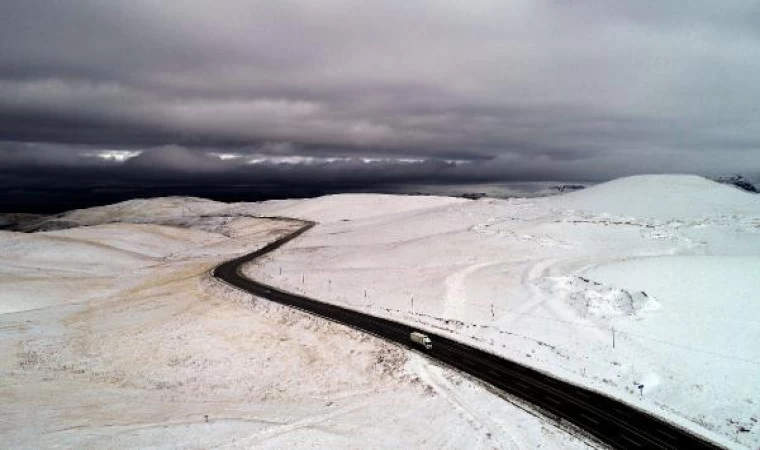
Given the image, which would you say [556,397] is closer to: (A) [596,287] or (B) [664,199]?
(A) [596,287]

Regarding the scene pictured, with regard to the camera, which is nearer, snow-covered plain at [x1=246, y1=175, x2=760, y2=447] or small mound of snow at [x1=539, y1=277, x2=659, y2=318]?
snow-covered plain at [x1=246, y1=175, x2=760, y2=447]

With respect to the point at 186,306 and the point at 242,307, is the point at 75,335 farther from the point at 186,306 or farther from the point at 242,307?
the point at 242,307

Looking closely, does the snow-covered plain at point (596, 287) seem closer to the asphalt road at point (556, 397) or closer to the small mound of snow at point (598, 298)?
the small mound of snow at point (598, 298)

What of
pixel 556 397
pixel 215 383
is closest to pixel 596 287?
pixel 556 397

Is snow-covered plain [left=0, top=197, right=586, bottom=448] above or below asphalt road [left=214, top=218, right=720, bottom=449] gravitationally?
below

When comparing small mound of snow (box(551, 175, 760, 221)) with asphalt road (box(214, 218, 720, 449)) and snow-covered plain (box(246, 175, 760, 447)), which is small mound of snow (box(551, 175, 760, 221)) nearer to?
snow-covered plain (box(246, 175, 760, 447))

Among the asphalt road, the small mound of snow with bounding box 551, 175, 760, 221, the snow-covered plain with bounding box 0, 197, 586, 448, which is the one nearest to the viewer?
the asphalt road

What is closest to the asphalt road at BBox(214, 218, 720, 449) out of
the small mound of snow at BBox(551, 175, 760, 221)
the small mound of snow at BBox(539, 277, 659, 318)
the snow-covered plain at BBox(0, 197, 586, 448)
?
the snow-covered plain at BBox(0, 197, 586, 448)

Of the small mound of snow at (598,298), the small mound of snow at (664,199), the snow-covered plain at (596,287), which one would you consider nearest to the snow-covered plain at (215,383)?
the snow-covered plain at (596,287)
